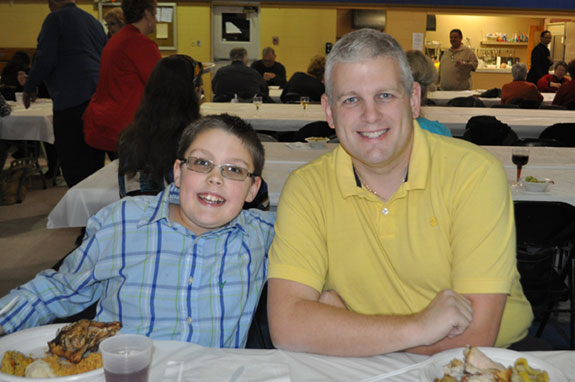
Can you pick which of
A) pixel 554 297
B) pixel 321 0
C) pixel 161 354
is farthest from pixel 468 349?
pixel 321 0

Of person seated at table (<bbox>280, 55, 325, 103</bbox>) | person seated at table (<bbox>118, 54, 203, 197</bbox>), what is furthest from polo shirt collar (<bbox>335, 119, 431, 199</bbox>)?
person seated at table (<bbox>280, 55, 325, 103</bbox>)

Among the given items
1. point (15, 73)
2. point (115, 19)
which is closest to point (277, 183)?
point (115, 19)

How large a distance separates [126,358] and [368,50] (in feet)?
3.25

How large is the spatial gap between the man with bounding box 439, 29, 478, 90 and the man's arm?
9.91m

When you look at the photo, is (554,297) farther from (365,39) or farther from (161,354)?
(161,354)

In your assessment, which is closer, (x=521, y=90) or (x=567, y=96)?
(x=567, y=96)

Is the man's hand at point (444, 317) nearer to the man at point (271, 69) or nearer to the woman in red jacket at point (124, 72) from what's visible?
the woman in red jacket at point (124, 72)

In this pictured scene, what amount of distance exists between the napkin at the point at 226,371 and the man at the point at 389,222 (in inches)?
7.4

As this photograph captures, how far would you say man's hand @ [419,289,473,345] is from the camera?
1.43 meters

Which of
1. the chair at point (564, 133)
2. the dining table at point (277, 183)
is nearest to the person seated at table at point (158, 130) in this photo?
the dining table at point (277, 183)

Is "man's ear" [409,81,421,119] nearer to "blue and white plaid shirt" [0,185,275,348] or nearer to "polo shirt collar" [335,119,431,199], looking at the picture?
"polo shirt collar" [335,119,431,199]

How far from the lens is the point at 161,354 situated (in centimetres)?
137

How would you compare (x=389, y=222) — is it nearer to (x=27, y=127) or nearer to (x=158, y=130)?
(x=158, y=130)

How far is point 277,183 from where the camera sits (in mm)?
3162
